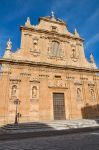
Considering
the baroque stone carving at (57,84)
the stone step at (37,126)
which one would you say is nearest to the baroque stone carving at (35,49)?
the baroque stone carving at (57,84)

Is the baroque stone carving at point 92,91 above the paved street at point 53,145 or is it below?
above

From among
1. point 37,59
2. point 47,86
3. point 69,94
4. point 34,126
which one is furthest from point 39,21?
point 34,126

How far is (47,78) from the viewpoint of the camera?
717 inches

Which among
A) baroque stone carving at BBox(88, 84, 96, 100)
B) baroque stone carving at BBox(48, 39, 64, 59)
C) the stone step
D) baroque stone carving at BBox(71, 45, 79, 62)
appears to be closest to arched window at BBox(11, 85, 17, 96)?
the stone step

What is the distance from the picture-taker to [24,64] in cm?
1770

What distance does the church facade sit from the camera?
52.7 ft

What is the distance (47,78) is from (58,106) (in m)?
3.72

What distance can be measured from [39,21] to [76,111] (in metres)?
14.5

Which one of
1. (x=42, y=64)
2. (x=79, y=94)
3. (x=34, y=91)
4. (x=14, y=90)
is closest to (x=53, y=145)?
(x=14, y=90)

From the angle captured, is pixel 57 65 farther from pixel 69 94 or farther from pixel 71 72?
pixel 69 94

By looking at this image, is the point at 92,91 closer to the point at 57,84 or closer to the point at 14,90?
the point at 57,84

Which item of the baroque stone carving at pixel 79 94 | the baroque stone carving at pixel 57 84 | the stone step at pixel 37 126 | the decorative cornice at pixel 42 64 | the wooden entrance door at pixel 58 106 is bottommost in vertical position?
the stone step at pixel 37 126

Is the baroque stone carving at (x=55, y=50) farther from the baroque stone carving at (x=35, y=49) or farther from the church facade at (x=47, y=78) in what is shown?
the baroque stone carving at (x=35, y=49)

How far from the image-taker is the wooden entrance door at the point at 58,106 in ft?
56.8
